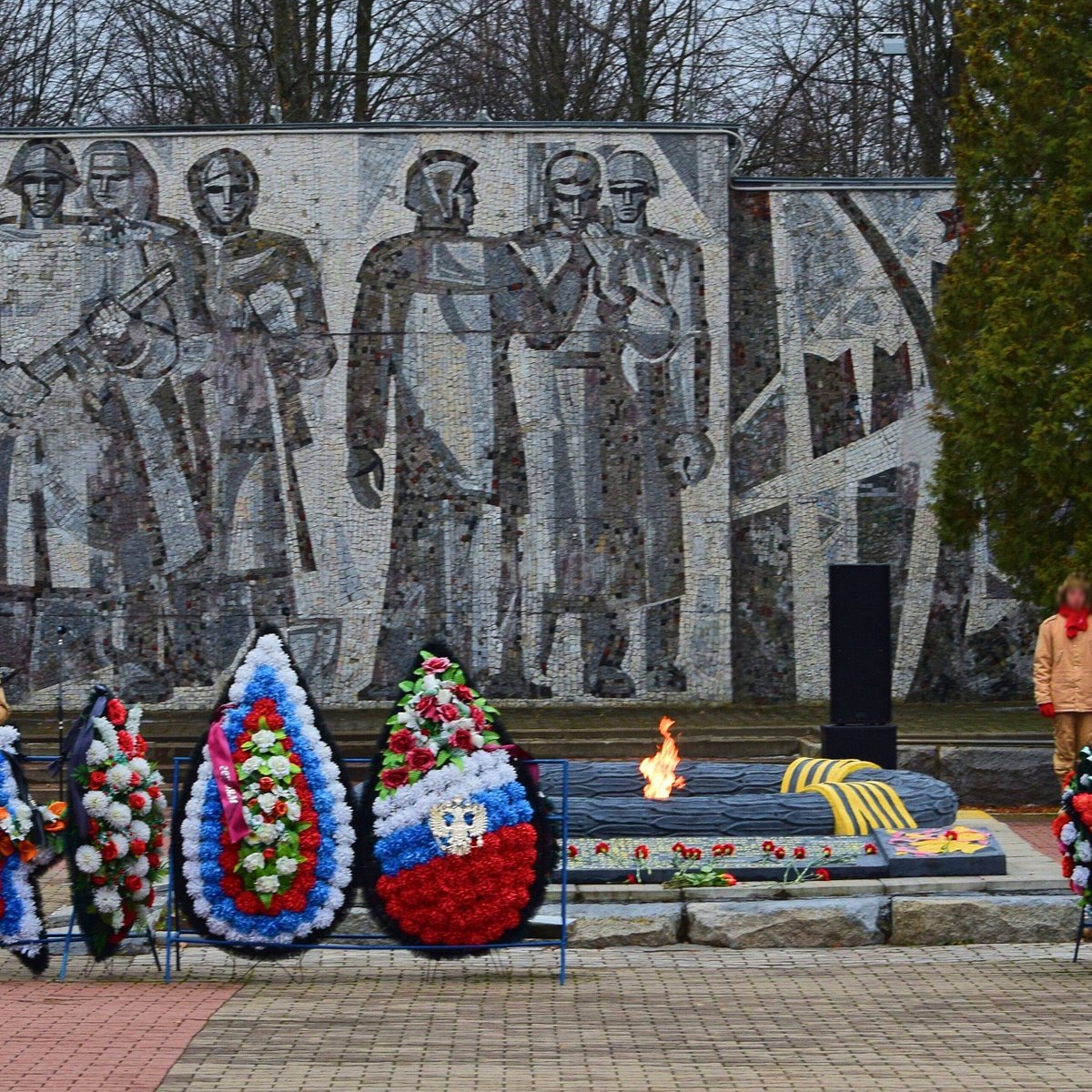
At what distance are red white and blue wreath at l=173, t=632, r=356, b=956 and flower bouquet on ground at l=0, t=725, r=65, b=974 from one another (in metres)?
0.67

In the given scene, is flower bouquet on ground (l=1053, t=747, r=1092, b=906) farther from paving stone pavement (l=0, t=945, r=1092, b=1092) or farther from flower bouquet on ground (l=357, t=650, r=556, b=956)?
flower bouquet on ground (l=357, t=650, r=556, b=956)

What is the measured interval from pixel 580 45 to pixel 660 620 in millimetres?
10980

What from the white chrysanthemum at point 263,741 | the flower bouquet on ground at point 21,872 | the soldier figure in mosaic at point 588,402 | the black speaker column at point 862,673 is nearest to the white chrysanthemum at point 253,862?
the white chrysanthemum at point 263,741

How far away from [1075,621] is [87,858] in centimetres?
796

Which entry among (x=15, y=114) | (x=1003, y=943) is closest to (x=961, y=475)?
(x=1003, y=943)

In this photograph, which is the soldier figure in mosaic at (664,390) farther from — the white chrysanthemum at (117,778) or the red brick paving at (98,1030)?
the red brick paving at (98,1030)

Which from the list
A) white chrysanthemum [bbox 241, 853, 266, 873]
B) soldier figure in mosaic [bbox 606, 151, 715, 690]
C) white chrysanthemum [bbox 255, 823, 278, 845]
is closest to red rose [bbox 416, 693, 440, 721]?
white chrysanthemum [bbox 255, 823, 278, 845]

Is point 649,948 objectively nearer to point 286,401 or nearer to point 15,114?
point 286,401

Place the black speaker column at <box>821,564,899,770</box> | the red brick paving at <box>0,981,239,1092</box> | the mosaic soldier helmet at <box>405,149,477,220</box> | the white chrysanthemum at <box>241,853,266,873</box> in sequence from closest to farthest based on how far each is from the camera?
the red brick paving at <box>0,981,239,1092</box> < the white chrysanthemum at <box>241,853,266,873</box> < the black speaker column at <box>821,564,899,770</box> < the mosaic soldier helmet at <box>405,149,477,220</box>

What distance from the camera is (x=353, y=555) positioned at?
19.1 metres

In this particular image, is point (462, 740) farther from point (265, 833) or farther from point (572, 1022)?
point (572, 1022)

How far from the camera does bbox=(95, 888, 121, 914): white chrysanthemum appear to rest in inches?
348

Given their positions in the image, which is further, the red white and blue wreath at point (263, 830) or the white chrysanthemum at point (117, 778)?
the white chrysanthemum at point (117, 778)

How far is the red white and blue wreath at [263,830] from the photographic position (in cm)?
873
